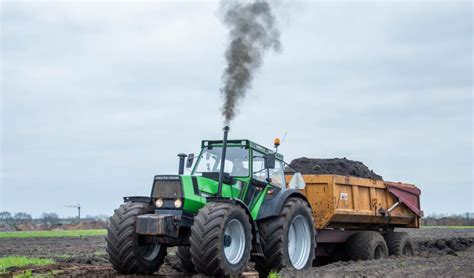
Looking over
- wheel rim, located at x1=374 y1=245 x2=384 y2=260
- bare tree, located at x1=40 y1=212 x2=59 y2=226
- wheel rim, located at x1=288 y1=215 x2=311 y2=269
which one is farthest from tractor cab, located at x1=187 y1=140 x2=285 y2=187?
bare tree, located at x1=40 y1=212 x2=59 y2=226

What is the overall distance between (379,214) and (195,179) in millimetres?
7502

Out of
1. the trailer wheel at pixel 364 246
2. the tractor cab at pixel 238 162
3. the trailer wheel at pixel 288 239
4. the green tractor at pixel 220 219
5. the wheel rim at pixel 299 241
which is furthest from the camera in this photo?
the trailer wheel at pixel 364 246

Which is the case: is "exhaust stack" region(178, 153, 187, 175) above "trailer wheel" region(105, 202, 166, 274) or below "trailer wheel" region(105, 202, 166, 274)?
above

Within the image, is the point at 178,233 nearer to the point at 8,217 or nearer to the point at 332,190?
the point at 332,190

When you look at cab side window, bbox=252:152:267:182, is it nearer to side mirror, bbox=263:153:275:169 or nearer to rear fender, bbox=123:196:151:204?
side mirror, bbox=263:153:275:169

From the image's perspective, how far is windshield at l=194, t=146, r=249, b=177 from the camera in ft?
44.6

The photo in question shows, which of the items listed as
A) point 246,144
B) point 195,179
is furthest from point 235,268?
point 246,144

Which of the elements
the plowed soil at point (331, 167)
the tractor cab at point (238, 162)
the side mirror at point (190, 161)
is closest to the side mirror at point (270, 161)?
the tractor cab at point (238, 162)

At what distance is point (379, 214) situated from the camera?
1830 centimetres

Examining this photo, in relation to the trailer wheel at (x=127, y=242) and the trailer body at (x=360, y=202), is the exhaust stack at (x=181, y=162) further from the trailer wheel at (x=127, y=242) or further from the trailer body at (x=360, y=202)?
the trailer body at (x=360, y=202)

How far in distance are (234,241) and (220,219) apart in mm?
1028

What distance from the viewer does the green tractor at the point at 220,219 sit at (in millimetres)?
11281

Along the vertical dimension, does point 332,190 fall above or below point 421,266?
above

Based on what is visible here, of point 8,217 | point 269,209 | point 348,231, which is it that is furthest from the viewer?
point 8,217
